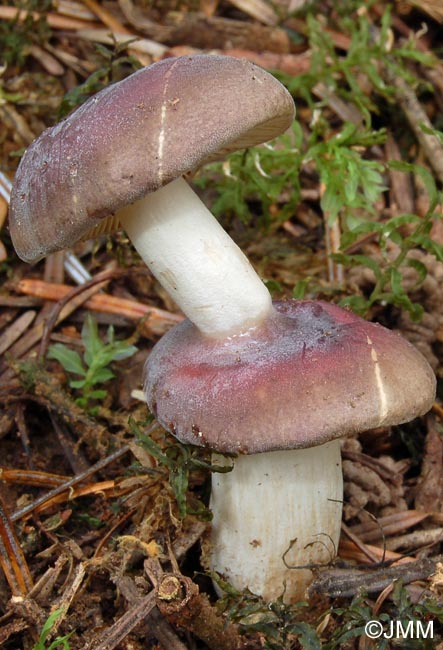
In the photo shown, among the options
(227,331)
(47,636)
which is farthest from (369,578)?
(47,636)

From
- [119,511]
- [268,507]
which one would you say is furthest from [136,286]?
[268,507]

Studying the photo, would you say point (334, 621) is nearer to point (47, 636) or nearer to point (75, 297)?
point (47, 636)

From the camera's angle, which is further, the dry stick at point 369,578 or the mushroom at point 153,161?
the dry stick at point 369,578

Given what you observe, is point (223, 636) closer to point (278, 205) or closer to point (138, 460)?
point (138, 460)

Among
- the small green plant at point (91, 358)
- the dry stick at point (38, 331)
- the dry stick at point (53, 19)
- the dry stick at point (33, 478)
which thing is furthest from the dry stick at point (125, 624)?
the dry stick at point (53, 19)

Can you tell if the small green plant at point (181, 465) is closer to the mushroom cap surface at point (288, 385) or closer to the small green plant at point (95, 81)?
the mushroom cap surface at point (288, 385)

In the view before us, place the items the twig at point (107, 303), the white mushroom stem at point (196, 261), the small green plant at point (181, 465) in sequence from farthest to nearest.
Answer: the twig at point (107, 303), the small green plant at point (181, 465), the white mushroom stem at point (196, 261)
